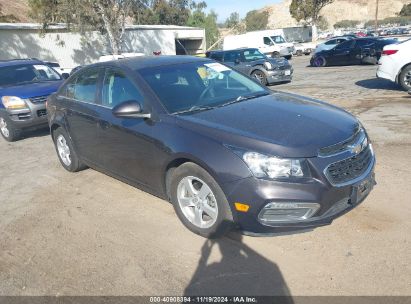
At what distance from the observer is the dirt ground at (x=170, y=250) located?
2986 millimetres

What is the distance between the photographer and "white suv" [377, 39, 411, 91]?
9.64 m

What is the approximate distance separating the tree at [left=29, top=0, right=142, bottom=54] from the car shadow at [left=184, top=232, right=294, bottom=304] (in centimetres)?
2334

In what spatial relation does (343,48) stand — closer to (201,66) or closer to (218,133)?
(201,66)

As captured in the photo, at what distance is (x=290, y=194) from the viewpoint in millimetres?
3031

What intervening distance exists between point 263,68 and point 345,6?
14096 cm

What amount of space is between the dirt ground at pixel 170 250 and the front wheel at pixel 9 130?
3.23 meters

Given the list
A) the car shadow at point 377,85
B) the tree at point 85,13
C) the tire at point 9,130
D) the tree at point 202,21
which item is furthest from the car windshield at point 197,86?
the tree at point 202,21

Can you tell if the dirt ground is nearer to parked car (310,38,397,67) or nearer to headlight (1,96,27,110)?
headlight (1,96,27,110)

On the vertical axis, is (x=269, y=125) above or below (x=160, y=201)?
above

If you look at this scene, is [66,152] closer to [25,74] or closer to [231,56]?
[25,74]

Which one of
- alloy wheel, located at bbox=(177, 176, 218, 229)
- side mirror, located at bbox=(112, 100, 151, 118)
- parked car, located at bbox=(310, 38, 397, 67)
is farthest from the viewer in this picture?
parked car, located at bbox=(310, 38, 397, 67)

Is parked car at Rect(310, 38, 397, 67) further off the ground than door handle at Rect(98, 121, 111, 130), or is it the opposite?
door handle at Rect(98, 121, 111, 130)

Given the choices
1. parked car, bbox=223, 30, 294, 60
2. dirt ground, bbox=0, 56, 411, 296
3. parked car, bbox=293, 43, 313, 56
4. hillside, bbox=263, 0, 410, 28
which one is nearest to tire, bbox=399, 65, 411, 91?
dirt ground, bbox=0, 56, 411, 296

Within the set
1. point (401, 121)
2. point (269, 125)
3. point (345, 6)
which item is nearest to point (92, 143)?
point (269, 125)
